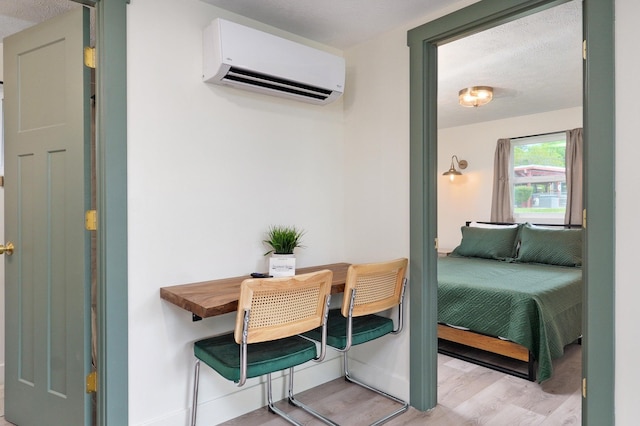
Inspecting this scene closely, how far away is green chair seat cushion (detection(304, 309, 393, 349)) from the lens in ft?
7.04

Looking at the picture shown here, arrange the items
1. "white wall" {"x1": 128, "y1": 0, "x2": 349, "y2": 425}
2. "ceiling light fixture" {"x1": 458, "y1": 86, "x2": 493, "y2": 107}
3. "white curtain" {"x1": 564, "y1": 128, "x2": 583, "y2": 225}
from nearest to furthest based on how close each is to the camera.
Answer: "white wall" {"x1": 128, "y1": 0, "x2": 349, "y2": 425}, "ceiling light fixture" {"x1": 458, "y1": 86, "x2": 493, "y2": 107}, "white curtain" {"x1": 564, "y1": 128, "x2": 583, "y2": 225}

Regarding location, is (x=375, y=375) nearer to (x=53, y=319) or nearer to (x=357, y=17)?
(x=53, y=319)

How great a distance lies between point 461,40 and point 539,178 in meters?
3.00

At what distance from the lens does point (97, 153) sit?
6.06 ft

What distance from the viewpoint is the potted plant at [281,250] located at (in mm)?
2223

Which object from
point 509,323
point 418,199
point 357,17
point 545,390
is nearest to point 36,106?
point 357,17

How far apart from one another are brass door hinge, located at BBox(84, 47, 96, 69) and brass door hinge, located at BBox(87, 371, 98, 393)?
144 centimetres

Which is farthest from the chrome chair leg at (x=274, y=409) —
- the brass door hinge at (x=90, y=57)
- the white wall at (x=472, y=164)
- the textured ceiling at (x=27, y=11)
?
the white wall at (x=472, y=164)

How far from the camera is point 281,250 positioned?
2.31 metres

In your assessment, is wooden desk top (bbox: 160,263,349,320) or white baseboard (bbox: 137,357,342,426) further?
white baseboard (bbox: 137,357,342,426)

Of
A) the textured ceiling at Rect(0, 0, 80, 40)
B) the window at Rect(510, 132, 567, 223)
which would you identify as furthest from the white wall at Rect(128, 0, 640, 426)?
the window at Rect(510, 132, 567, 223)

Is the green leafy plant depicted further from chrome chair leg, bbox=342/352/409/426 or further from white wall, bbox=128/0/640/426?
chrome chair leg, bbox=342/352/409/426

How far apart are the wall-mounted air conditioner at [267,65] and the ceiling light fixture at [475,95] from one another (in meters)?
1.76
